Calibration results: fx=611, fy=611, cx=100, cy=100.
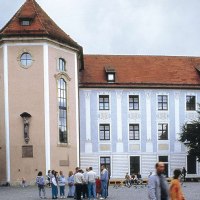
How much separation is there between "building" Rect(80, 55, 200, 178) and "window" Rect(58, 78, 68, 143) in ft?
20.7

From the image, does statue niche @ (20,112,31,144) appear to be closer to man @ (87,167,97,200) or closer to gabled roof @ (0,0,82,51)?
gabled roof @ (0,0,82,51)

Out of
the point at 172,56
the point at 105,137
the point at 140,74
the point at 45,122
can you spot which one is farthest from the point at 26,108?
the point at 172,56

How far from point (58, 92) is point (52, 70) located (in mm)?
1893

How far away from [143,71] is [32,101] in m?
15.2

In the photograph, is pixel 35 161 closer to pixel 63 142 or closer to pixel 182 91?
pixel 63 142

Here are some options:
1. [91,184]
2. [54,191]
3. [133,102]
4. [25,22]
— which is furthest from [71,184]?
[133,102]

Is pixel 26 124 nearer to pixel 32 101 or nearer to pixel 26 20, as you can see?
pixel 32 101

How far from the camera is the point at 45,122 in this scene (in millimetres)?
47906

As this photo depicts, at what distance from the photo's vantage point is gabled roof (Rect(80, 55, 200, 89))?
5769cm

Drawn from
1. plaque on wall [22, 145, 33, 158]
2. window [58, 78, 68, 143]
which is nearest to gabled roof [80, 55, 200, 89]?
window [58, 78, 68, 143]

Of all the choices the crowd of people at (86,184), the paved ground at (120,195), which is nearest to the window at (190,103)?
the paved ground at (120,195)

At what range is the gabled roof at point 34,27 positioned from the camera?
48.4 meters

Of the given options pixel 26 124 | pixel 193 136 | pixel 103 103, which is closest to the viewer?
pixel 26 124

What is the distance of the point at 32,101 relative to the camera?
48.1m
